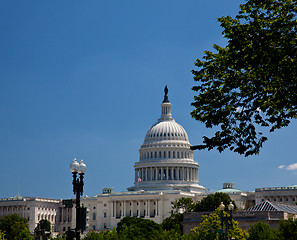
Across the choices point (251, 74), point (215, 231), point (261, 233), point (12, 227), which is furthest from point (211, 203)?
point (251, 74)

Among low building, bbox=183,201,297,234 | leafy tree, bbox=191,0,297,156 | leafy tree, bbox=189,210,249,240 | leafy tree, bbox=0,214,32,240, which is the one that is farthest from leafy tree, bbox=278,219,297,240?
leafy tree, bbox=0,214,32,240

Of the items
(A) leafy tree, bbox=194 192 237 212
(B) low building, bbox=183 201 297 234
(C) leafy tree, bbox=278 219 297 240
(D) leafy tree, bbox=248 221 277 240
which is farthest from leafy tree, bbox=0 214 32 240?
(C) leafy tree, bbox=278 219 297 240

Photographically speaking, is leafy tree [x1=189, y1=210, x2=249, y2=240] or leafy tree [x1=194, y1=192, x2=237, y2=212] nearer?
leafy tree [x1=189, y1=210, x2=249, y2=240]

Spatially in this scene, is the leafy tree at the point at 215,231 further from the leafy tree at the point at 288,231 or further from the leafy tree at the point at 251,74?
the leafy tree at the point at 251,74

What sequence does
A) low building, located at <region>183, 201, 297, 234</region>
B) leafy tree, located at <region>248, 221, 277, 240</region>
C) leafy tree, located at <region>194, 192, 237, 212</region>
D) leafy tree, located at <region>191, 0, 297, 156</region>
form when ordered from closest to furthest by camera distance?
leafy tree, located at <region>191, 0, 297, 156</region>, leafy tree, located at <region>248, 221, 277, 240</region>, low building, located at <region>183, 201, 297, 234</region>, leafy tree, located at <region>194, 192, 237, 212</region>

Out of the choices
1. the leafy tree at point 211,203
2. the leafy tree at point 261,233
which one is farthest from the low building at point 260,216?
the leafy tree at point 211,203

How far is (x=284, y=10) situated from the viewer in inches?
1212

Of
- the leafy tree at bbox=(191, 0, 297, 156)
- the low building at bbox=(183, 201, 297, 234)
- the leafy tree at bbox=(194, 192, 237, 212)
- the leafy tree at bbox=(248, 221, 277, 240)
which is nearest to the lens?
the leafy tree at bbox=(191, 0, 297, 156)

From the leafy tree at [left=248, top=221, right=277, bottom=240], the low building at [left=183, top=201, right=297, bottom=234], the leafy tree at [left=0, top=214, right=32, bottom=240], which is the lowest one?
the leafy tree at [left=248, top=221, right=277, bottom=240]

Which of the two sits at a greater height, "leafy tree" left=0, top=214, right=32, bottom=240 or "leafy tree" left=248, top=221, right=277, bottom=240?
"leafy tree" left=0, top=214, right=32, bottom=240

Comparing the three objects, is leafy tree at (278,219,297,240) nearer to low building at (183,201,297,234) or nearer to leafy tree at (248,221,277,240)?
leafy tree at (248,221,277,240)

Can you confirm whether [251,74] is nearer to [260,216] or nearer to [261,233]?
[261,233]

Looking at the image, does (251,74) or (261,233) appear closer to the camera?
(251,74)

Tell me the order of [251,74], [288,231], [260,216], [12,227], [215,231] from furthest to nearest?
1. [12,227]
2. [260,216]
3. [288,231]
4. [215,231]
5. [251,74]
